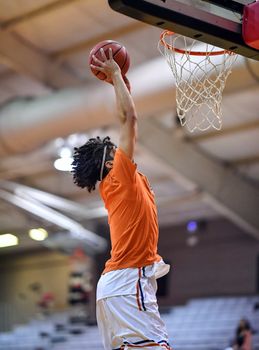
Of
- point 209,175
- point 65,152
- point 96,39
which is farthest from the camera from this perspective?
point 209,175

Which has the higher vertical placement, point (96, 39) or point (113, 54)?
point (96, 39)

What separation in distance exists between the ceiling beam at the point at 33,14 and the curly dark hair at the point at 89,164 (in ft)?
21.4

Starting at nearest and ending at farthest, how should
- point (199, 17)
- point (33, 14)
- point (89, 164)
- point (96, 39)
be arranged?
point (89, 164)
point (199, 17)
point (33, 14)
point (96, 39)

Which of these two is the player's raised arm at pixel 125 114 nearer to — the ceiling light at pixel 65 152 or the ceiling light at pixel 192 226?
the ceiling light at pixel 65 152

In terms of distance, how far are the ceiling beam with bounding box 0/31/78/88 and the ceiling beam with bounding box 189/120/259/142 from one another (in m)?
3.17

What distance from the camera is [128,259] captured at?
4312mm

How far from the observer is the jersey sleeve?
426 centimetres

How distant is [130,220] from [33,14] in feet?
24.3

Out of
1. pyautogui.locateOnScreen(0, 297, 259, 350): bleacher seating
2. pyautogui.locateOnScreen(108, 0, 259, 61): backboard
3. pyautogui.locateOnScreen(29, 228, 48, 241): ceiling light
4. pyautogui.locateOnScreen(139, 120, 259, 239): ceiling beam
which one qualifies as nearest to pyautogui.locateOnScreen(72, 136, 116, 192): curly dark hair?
pyautogui.locateOnScreen(108, 0, 259, 61): backboard

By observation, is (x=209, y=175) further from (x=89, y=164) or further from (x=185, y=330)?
(x=89, y=164)

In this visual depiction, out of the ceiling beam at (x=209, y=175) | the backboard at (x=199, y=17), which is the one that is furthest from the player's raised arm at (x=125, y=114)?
the ceiling beam at (x=209, y=175)

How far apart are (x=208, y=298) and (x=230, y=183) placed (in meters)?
4.43

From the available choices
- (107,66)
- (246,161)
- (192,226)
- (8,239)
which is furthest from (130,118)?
(8,239)

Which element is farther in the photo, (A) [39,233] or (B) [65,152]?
(A) [39,233]
